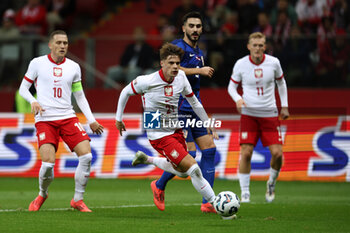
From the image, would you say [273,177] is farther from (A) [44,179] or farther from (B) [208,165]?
(A) [44,179]

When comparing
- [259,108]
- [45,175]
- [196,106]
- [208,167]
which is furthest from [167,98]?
[259,108]

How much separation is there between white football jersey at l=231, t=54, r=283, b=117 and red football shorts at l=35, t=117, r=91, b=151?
3.26 m

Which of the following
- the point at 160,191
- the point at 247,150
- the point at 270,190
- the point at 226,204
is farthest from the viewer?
the point at 247,150

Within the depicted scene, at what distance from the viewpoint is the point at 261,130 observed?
12.1 metres

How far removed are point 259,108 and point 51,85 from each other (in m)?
3.71

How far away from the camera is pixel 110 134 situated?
1627 cm

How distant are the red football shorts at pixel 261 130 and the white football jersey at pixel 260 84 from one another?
10cm

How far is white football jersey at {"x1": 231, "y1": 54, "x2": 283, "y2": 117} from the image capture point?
12031 millimetres

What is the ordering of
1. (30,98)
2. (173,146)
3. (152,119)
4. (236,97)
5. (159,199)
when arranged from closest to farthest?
1. (173,146)
2. (152,119)
3. (30,98)
4. (159,199)
5. (236,97)

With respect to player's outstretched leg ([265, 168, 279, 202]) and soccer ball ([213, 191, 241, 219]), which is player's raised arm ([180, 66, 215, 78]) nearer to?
soccer ball ([213, 191, 241, 219])

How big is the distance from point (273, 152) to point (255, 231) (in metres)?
3.95

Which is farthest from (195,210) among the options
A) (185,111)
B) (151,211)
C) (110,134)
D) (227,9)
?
(227,9)

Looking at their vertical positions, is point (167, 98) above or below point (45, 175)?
above

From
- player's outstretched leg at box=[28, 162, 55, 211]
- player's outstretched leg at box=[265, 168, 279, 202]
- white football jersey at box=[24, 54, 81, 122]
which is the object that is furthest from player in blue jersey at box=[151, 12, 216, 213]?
player's outstretched leg at box=[265, 168, 279, 202]
